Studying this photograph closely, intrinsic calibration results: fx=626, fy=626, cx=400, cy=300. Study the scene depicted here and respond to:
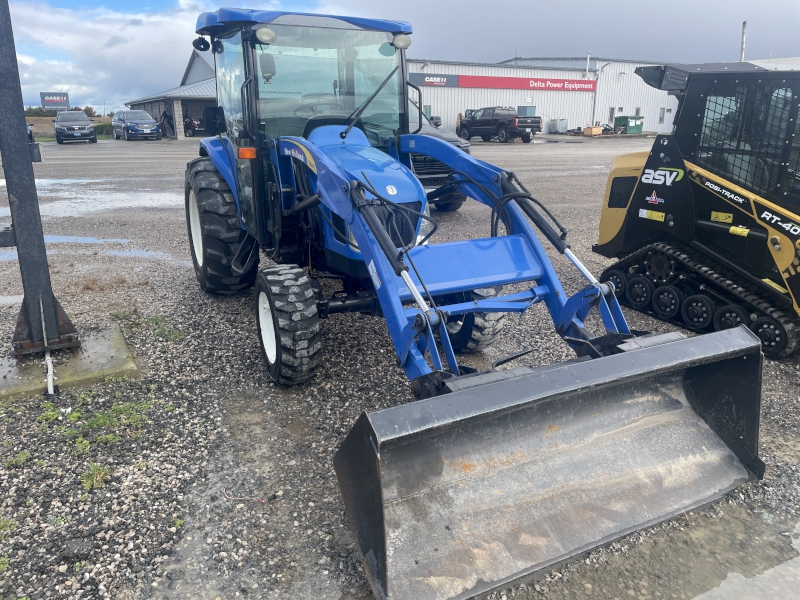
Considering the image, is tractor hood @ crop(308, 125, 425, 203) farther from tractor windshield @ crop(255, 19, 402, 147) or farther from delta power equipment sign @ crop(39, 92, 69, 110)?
delta power equipment sign @ crop(39, 92, 69, 110)

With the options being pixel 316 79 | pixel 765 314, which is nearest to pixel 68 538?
pixel 316 79

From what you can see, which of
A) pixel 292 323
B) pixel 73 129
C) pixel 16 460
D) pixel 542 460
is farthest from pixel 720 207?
pixel 73 129

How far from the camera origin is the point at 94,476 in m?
3.23

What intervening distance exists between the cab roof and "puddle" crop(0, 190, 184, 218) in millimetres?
6817

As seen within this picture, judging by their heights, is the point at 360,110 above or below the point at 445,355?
above

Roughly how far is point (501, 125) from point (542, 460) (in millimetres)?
28766

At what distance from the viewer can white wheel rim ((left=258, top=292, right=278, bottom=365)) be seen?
425 centimetres

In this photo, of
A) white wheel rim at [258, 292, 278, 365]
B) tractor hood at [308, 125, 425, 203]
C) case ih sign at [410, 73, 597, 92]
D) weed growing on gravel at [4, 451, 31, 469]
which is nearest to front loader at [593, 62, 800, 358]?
tractor hood at [308, 125, 425, 203]

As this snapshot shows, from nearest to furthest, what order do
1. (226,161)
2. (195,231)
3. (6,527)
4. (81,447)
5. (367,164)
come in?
1. (6,527)
2. (81,447)
3. (367,164)
4. (226,161)
5. (195,231)

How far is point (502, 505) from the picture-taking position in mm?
2791

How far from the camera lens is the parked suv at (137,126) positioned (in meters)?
30.9

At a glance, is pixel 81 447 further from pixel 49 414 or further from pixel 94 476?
pixel 49 414

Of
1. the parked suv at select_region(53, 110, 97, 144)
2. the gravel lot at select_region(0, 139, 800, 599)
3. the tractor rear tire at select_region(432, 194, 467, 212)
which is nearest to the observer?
the gravel lot at select_region(0, 139, 800, 599)

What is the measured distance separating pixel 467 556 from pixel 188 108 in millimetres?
40205
